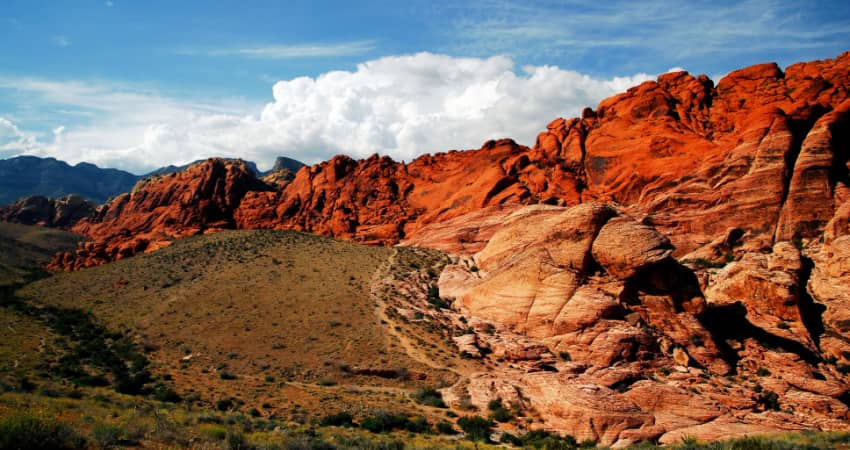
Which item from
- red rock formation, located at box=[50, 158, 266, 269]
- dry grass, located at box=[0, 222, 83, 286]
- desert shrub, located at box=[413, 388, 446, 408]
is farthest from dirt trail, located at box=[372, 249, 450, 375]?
dry grass, located at box=[0, 222, 83, 286]

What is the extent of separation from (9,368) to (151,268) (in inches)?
1317

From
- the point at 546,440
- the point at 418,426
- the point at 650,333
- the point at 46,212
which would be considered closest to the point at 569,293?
the point at 650,333

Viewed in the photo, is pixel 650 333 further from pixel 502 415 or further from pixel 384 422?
pixel 384 422

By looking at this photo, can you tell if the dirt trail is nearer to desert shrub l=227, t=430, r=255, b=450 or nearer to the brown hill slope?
the brown hill slope

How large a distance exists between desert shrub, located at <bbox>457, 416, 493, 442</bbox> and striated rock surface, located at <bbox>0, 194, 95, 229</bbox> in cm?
13085

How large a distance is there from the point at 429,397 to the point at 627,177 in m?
38.3

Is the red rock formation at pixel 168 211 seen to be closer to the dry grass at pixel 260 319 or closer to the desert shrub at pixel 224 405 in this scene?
the dry grass at pixel 260 319

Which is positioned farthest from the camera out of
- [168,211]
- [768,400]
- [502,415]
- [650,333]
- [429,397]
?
[168,211]

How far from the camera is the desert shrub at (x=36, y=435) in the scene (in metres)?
12.5

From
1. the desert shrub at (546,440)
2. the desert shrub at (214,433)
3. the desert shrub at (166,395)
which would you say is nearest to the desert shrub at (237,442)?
the desert shrub at (214,433)

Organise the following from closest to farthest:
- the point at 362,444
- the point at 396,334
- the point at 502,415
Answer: the point at 362,444
the point at 502,415
the point at 396,334

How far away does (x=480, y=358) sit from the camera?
34688 millimetres

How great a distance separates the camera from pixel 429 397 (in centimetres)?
3031

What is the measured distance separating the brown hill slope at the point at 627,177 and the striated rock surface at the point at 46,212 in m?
35.0
